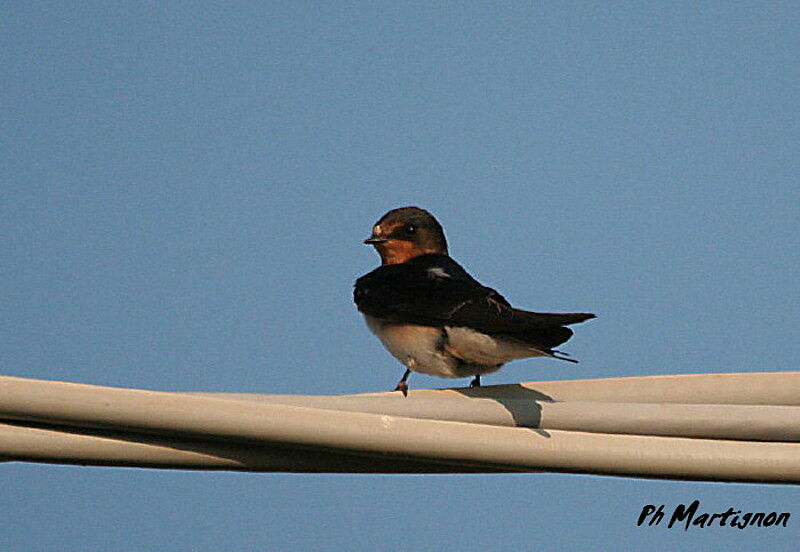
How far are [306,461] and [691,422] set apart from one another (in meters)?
0.83

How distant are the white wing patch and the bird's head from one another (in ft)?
2.18

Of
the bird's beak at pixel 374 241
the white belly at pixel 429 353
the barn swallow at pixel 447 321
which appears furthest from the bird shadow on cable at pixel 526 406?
the bird's beak at pixel 374 241

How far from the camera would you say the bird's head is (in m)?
5.70

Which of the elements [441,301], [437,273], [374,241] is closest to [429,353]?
[441,301]

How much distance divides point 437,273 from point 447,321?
70 cm

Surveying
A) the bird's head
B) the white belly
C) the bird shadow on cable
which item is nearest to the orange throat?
the bird's head

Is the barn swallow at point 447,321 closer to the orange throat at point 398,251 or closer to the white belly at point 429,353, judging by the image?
the white belly at point 429,353

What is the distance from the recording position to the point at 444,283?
450cm

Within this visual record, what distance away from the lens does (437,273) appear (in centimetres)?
480

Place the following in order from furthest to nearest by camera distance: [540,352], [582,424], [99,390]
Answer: [540,352], [582,424], [99,390]

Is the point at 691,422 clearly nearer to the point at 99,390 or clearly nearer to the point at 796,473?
the point at 796,473

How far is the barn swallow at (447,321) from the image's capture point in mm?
3574

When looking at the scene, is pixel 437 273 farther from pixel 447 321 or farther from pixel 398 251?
pixel 398 251

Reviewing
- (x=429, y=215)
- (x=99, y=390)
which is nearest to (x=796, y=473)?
(x=99, y=390)
